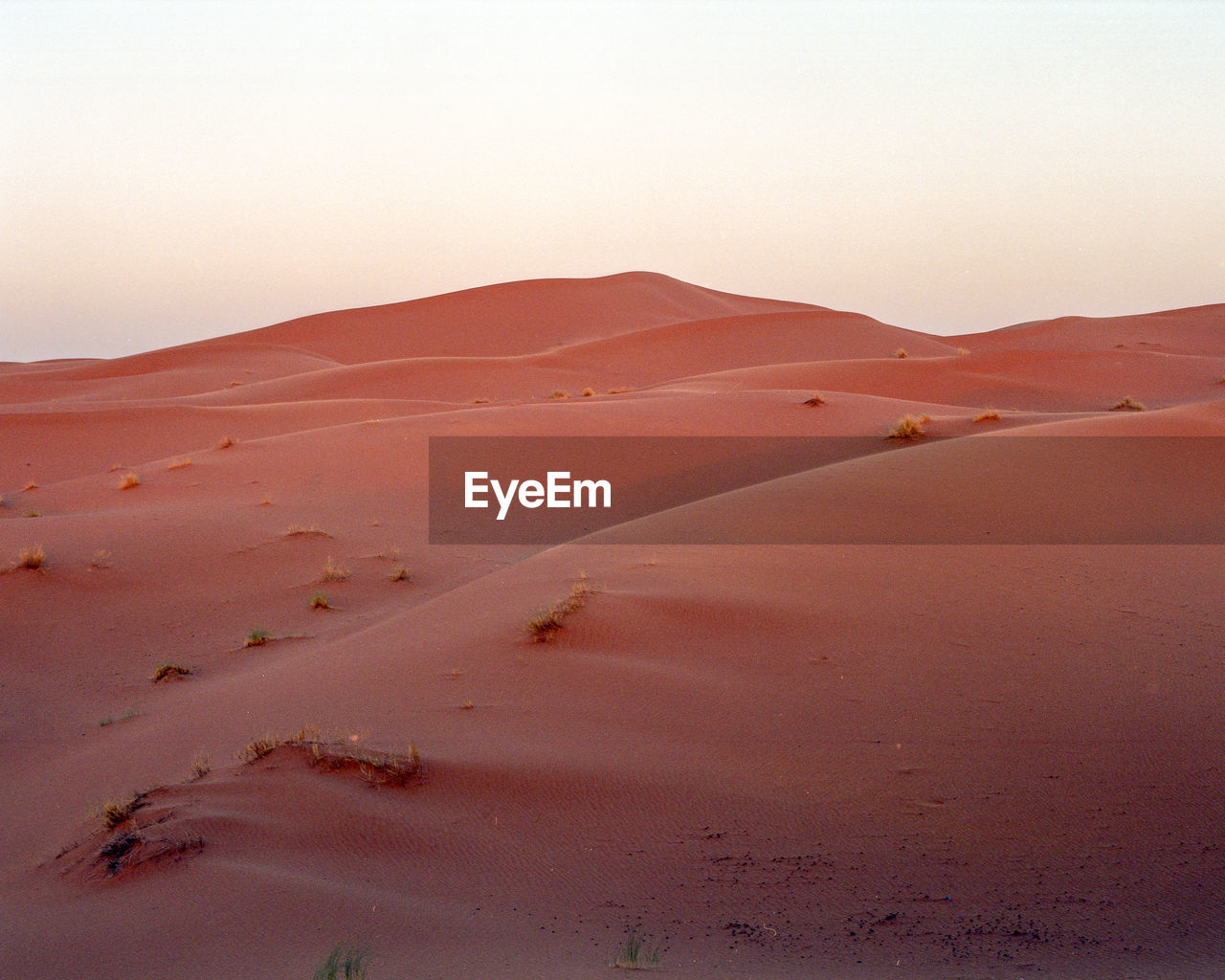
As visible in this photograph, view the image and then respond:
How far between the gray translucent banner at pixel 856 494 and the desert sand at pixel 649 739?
4.8 inches

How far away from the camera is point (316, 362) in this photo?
240ft

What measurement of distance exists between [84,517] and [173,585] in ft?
13.0

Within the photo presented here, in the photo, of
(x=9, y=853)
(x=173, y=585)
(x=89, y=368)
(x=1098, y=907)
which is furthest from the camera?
(x=89, y=368)

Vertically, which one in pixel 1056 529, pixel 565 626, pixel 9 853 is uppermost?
pixel 1056 529

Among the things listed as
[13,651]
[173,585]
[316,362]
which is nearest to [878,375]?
[173,585]

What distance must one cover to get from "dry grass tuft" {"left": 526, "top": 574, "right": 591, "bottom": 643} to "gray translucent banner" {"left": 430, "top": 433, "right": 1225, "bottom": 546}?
3.13 m

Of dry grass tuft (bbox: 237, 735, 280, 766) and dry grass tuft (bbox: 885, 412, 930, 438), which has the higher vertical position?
dry grass tuft (bbox: 885, 412, 930, 438)

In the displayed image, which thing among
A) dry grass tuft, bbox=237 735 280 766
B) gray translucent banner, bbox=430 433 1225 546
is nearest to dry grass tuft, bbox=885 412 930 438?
gray translucent banner, bbox=430 433 1225 546

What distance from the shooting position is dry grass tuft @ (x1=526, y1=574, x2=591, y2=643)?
29.1 feet

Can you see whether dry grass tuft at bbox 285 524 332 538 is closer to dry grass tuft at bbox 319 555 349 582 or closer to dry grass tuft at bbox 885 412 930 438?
dry grass tuft at bbox 319 555 349 582

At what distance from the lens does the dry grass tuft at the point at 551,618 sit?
29.1 ft

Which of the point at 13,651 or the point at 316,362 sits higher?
the point at 316,362

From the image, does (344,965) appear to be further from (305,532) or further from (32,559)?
(305,532)

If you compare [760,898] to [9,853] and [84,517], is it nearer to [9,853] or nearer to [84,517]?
[9,853]
